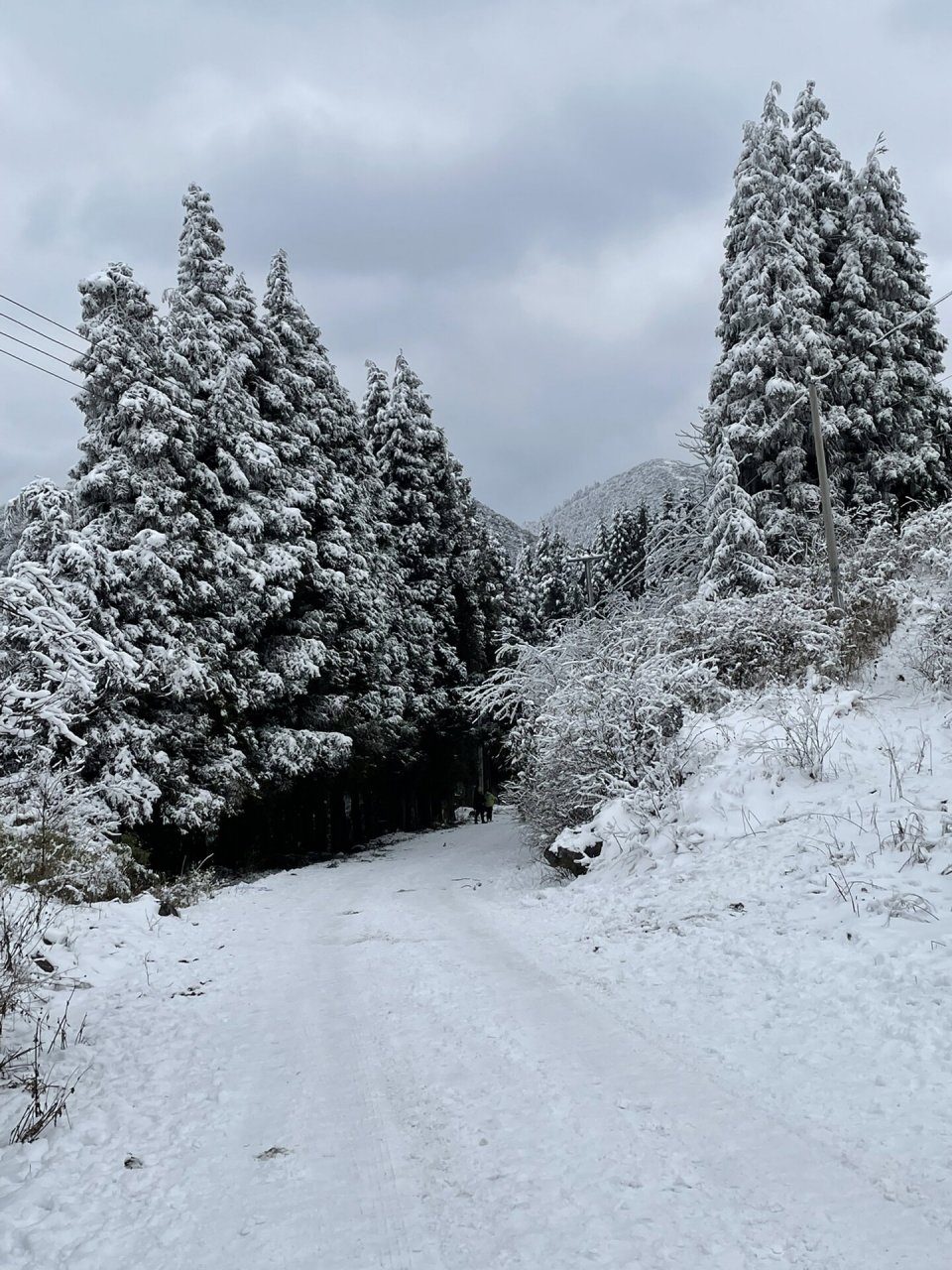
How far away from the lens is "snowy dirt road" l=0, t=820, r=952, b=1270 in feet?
9.24

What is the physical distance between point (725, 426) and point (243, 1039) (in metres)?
18.0

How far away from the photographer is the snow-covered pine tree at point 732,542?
17234mm

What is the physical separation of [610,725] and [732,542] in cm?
805

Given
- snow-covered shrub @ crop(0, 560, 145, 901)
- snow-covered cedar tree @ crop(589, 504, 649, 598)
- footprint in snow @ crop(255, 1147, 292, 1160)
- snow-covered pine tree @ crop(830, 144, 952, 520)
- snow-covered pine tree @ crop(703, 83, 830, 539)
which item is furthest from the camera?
snow-covered cedar tree @ crop(589, 504, 649, 598)

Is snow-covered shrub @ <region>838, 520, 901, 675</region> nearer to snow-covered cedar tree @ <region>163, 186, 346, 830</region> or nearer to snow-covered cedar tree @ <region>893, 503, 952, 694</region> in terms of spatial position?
snow-covered cedar tree @ <region>893, 503, 952, 694</region>

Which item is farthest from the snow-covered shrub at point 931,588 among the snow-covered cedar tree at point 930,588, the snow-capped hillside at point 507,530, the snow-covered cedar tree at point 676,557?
the snow-capped hillside at point 507,530

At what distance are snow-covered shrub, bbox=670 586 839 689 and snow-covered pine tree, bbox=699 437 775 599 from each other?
3.49 m

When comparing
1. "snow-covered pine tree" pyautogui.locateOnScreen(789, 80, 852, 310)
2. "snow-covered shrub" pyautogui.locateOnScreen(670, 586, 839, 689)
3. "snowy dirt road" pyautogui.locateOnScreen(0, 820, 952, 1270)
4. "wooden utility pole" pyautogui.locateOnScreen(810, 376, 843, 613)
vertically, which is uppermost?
"snow-covered pine tree" pyautogui.locateOnScreen(789, 80, 852, 310)

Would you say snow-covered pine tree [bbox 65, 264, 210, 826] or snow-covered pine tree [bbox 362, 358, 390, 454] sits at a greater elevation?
snow-covered pine tree [bbox 362, 358, 390, 454]

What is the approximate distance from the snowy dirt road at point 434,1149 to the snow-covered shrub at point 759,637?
715 cm

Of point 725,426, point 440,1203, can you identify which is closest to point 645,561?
point 725,426

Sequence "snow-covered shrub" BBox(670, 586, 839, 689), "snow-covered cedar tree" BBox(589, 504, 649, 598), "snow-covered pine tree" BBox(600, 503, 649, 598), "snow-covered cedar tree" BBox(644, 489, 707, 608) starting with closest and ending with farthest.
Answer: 1. "snow-covered shrub" BBox(670, 586, 839, 689)
2. "snow-covered cedar tree" BBox(644, 489, 707, 608)
3. "snow-covered cedar tree" BBox(589, 504, 649, 598)
4. "snow-covered pine tree" BBox(600, 503, 649, 598)

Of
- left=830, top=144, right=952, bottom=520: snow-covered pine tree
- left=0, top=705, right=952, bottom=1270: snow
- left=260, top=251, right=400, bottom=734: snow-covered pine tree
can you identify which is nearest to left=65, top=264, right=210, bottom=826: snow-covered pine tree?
left=260, top=251, right=400, bottom=734: snow-covered pine tree

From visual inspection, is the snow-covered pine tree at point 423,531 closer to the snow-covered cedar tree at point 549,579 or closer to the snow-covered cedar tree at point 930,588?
the snow-covered cedar tree at point 930,588
